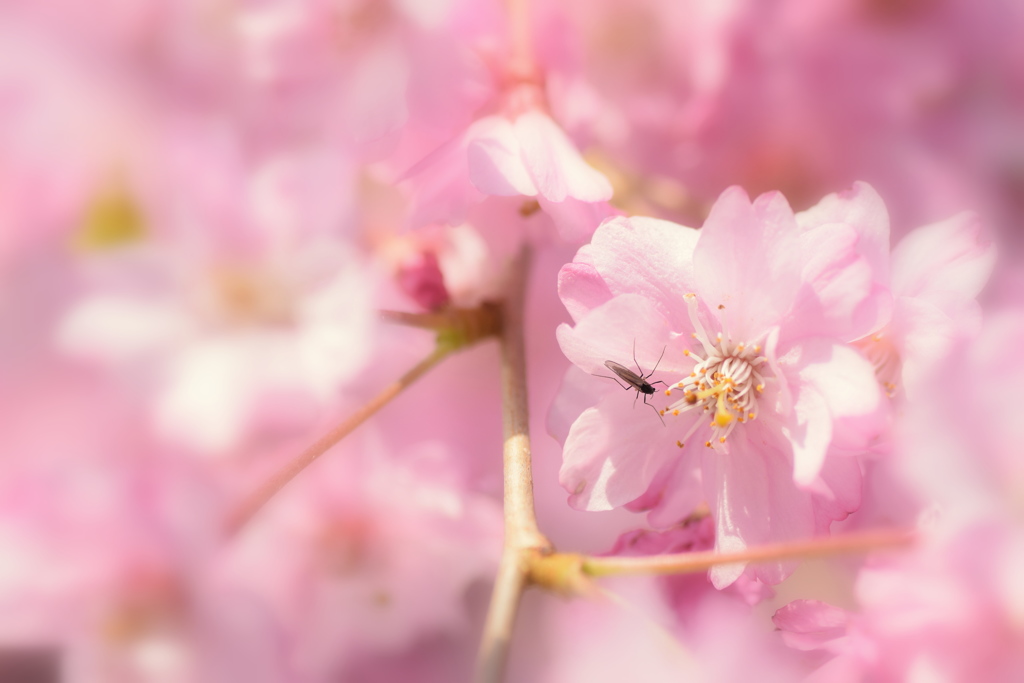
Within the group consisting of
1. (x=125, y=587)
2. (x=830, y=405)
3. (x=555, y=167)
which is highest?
(x=555, y=167)

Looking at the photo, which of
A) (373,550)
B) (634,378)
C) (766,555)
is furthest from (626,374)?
(373,550)

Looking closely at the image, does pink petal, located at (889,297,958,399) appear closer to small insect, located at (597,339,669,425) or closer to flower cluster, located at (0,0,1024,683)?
flower cluster, located at (0,0,1024,683)

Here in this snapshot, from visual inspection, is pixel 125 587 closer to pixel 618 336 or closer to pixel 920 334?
pixel 618 336

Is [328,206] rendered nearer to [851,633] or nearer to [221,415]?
[221,415]

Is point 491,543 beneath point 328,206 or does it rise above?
beneath

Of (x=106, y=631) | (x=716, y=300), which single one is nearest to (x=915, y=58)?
(x=716, y=300)

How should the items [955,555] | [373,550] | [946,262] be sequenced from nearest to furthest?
[955,555] → [946,262] → [373,550]
